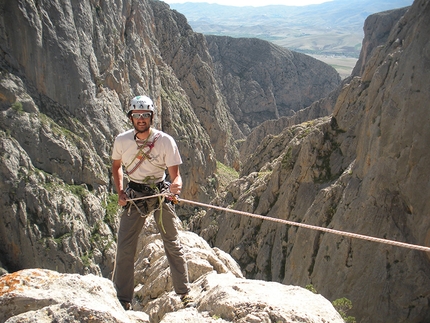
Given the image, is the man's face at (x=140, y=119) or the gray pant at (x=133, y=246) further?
the gray pant at (x=133, y=246)

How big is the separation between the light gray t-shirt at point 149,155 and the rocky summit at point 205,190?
1793mm

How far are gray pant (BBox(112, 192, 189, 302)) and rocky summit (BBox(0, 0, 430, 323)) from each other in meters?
0.66

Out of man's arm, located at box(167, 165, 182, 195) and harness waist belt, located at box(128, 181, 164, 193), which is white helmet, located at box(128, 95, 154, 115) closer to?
man's arm, located at box(167, 165, 182, 195)

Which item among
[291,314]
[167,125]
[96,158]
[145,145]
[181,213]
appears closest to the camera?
[291,314]

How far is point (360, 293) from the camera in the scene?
13406mm

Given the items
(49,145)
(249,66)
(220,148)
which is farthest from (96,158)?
(249,66)

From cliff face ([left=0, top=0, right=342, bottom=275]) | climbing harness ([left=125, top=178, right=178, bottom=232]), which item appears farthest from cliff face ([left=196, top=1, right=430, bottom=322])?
cliff face ([left=0, top=0, right=342, bottom=275])

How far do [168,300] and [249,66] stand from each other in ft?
436

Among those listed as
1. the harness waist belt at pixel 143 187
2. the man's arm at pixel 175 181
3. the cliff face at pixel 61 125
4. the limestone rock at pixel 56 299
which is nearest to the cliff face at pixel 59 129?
the cliff face at pixel 61 125

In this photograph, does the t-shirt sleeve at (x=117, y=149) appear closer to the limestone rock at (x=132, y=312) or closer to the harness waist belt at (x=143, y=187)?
the harness waist belt at (x=143, y=187)

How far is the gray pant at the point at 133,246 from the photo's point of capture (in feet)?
22.7

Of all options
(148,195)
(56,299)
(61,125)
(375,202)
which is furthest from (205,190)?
(56,299)

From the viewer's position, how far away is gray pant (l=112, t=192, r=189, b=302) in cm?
692

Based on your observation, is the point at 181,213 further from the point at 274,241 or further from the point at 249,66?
the point at 249,66
